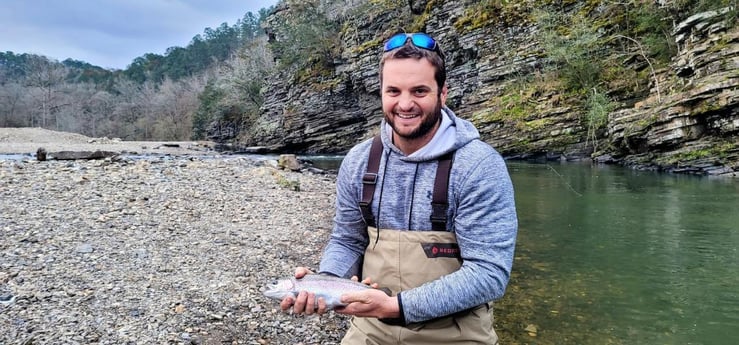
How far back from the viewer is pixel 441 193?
6.45ft

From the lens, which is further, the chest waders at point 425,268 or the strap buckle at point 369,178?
the strap buckle at point 369,178

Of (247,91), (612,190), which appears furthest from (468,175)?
(247,91)

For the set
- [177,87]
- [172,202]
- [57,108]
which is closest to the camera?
[172,202]

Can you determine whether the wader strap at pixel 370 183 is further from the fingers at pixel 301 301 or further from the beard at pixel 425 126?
the fingers at pixel 301 301

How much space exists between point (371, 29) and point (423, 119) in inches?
1885

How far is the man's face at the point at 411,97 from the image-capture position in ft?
6.62

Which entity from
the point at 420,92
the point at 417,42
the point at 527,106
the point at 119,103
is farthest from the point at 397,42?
the point at 119,103

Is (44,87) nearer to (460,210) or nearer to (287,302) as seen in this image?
(287,302)

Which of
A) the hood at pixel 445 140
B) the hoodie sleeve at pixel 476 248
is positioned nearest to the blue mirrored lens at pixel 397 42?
the hood at pixel 445 140

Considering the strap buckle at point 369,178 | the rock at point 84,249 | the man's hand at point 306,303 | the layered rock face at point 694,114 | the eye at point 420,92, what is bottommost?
the rock at point 84,249

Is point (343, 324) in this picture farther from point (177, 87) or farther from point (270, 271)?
point (177, 87)

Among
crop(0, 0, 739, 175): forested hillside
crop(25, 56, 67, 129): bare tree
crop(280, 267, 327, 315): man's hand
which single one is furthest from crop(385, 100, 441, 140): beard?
crop(25, 56, 67, 129): bare tree

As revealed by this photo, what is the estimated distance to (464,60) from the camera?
127 feet

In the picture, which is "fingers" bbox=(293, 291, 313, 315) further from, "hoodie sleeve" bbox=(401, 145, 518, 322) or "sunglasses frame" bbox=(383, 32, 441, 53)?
"sunglasses frame" bbox=(383, 32, 441, 53)
